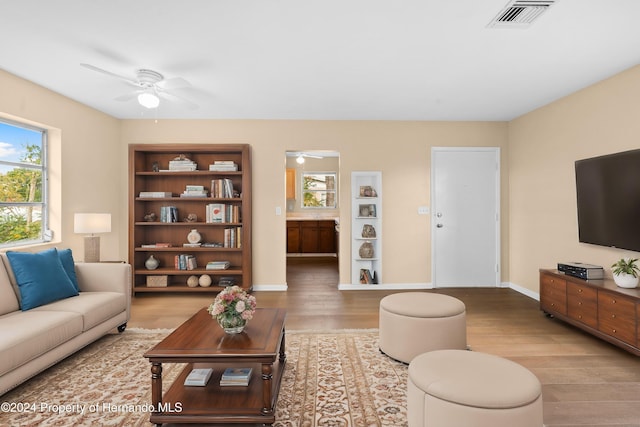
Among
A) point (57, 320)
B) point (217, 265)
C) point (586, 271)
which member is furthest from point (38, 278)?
point (586, 271)

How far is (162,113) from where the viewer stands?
4887mm

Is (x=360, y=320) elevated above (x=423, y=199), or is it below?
below

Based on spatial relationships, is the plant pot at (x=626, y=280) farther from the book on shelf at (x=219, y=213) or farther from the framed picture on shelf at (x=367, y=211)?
the book on shelf at (x=219, y=213)

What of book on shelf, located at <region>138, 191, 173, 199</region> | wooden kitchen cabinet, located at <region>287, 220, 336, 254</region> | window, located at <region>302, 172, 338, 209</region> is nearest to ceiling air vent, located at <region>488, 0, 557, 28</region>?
book on shelf, located at <region>138, 191, 173, 199</region>

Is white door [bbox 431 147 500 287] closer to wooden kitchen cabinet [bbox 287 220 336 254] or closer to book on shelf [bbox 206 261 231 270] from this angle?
book on shelf [bbox 206 261 231 270]

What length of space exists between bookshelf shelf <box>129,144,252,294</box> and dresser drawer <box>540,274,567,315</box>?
3696 mm

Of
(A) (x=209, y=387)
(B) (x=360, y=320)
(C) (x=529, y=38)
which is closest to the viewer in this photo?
(A) (x=209, y=387)

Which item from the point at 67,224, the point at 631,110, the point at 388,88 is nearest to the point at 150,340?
the point at 67,224

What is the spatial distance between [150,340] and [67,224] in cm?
200

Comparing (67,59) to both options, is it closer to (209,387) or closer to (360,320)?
(209,387)

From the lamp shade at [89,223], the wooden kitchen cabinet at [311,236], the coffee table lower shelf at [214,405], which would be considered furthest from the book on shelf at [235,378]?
the wooden kitchen cabinet at [311,236]

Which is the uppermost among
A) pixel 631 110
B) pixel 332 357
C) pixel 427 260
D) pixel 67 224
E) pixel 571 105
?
pixel 571 105

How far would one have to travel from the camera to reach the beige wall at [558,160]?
3.45 metres

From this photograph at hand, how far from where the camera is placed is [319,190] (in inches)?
355
